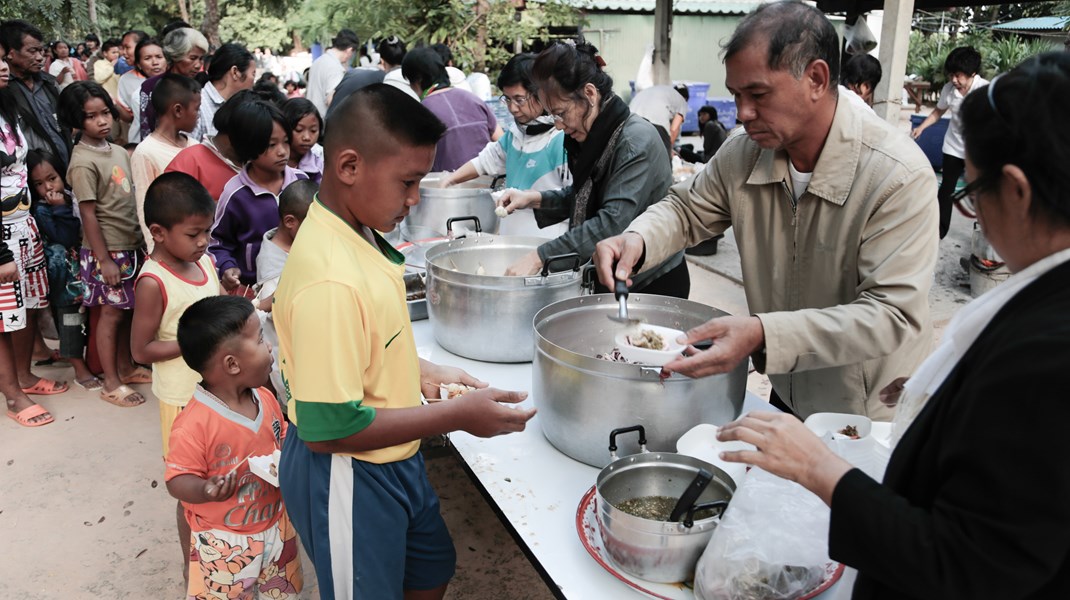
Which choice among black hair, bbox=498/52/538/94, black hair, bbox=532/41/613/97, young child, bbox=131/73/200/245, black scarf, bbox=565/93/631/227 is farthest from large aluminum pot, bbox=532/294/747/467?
young child, bbox=131/73/200/245

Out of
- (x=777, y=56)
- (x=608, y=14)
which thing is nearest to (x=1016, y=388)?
(x=777, y=56)

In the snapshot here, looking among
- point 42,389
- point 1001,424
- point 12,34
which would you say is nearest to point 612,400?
point 1001,424

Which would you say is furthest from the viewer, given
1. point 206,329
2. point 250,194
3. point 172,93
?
point 172,93

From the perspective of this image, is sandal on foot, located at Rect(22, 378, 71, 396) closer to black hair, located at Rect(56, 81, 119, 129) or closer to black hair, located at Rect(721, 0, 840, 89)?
black hair, located at Rect(56, 81, 119, 129)

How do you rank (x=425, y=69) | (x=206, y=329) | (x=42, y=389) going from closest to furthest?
(x=206, y=329)
(x=42, y=389)
(x=425, y=69)

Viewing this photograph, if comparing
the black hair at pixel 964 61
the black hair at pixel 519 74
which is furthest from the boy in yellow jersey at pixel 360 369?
the black hair at pixel 964 61

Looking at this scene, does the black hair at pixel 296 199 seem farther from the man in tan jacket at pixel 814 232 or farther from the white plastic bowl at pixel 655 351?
the white plastic bowl at pixel 655 351

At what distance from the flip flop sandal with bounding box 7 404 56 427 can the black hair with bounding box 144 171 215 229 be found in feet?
6.70

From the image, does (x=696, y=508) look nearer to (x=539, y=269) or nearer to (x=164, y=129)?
(x=539, y=269)

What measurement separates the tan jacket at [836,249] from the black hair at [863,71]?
3.77m

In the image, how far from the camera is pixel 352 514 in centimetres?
144

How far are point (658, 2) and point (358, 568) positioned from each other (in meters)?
7.96

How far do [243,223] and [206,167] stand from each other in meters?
0.45

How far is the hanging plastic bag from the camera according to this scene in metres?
7.07
